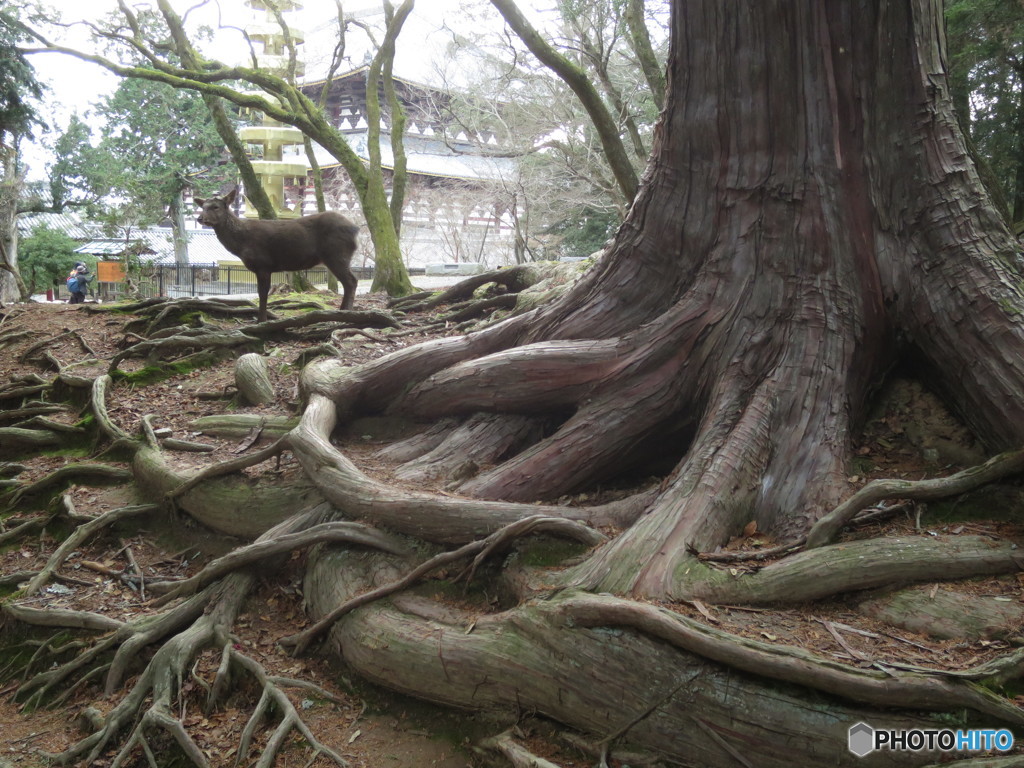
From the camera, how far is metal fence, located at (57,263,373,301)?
20.9 meters

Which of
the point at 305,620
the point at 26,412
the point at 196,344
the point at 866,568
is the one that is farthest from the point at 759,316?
the point at 26,412

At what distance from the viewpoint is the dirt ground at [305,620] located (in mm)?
2934

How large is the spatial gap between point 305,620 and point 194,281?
62.5 ft

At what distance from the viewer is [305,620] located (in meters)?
4.36

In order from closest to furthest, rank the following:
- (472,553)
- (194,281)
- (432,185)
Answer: (472,553), (194,281), (432,185)

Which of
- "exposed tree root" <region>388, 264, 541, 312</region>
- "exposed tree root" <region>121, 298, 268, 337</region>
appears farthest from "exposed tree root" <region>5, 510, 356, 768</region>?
"exposed tree root" <region>388, 264, 541, 312</region>

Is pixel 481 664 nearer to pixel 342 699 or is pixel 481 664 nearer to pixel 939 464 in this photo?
pixel 342 699

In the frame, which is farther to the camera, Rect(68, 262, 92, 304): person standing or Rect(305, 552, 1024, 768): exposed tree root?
Rect(68, 262, 92, 304): person standing

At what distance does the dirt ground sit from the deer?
129 inches

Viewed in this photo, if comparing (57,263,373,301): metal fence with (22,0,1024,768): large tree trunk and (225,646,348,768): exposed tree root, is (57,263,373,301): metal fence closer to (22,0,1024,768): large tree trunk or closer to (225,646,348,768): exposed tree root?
(22,0,1024,768): large tree trunk

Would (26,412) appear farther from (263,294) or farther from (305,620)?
(305,620)

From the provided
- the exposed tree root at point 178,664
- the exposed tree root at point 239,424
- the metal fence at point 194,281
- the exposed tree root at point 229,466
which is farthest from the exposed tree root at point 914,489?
the metal fence at point 194,281

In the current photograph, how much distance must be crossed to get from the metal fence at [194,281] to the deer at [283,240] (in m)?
10.7

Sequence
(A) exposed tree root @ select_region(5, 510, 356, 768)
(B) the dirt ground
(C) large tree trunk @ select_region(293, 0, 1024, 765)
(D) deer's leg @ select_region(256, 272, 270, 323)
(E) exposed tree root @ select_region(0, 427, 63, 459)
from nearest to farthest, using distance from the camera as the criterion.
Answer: (B) the dirt ground, (C) large tree trunk @ select_region(293, 0, 1024, 765), (A) exposed tree root @ select_region(5, 510, 356, 768), (E) exposed tree root @ select_region(0, 427, 63, 459), (D) deer's leg @ select_region(256, 272, 270, 323)
